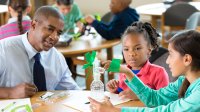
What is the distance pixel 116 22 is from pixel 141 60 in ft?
4.78

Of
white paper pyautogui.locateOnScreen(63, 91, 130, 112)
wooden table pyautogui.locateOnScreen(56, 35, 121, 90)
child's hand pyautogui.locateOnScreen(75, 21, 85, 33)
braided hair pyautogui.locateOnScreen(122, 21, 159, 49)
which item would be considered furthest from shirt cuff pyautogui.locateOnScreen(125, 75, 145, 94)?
child's hand pyautogui.locateOnScreen(75, 21, 85, 33)

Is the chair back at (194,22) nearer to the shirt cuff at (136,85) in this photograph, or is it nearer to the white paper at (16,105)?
the shirt cuff at (136,85)

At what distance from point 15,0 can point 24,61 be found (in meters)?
1.31

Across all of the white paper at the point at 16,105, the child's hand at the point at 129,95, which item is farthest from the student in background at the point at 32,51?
the child's hand at the point at 129,95

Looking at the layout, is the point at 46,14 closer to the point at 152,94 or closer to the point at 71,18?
the point at 152,94

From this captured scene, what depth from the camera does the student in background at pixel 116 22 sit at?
11.2 ft

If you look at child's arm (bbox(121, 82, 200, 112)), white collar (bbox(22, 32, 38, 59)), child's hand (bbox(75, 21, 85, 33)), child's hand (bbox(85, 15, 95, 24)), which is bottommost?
child's hand (bbox(75, 21, 85, 33))

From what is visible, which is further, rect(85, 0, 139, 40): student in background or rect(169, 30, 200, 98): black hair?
rect(85, 0, 139, 40): student in background

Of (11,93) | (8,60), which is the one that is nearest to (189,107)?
(11,93)

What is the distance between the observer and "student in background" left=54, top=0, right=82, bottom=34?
3.72 meters

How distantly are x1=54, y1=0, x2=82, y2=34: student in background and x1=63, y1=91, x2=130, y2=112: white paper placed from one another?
6.06 ft

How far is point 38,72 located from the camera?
206 centimetres

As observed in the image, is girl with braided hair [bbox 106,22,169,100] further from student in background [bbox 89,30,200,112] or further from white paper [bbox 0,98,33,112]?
white paper [bbox 0,98,33,112]

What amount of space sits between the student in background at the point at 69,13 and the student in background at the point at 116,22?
347 millimetres
